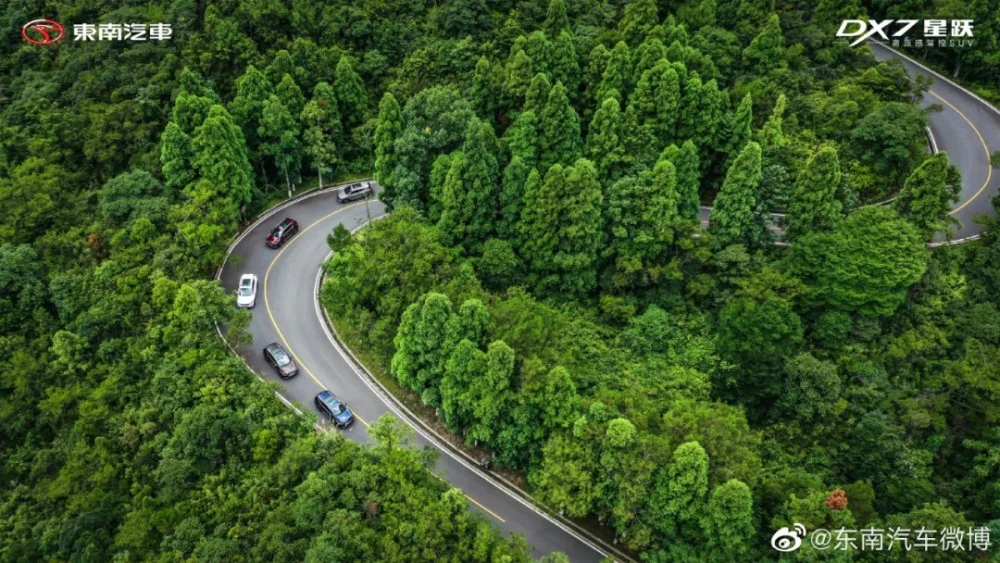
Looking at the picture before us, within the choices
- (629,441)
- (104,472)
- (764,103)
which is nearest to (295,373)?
(104,472)

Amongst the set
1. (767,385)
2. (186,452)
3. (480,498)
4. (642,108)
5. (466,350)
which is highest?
(642,108)

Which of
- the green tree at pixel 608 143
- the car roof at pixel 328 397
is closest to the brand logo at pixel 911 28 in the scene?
the green tree at pixel 608 143

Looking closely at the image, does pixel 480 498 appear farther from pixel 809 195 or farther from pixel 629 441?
pixel 809 195

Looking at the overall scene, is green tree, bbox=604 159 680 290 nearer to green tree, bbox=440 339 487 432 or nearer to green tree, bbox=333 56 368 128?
green tree, bbox=440 339 487 432

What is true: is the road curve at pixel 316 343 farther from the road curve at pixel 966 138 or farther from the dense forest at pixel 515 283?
the road curve at pixel 966 138

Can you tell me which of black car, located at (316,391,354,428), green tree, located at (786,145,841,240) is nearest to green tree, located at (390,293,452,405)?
black car, located at (316,391,354,428)

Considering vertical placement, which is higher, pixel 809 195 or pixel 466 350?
pixel 809 195
